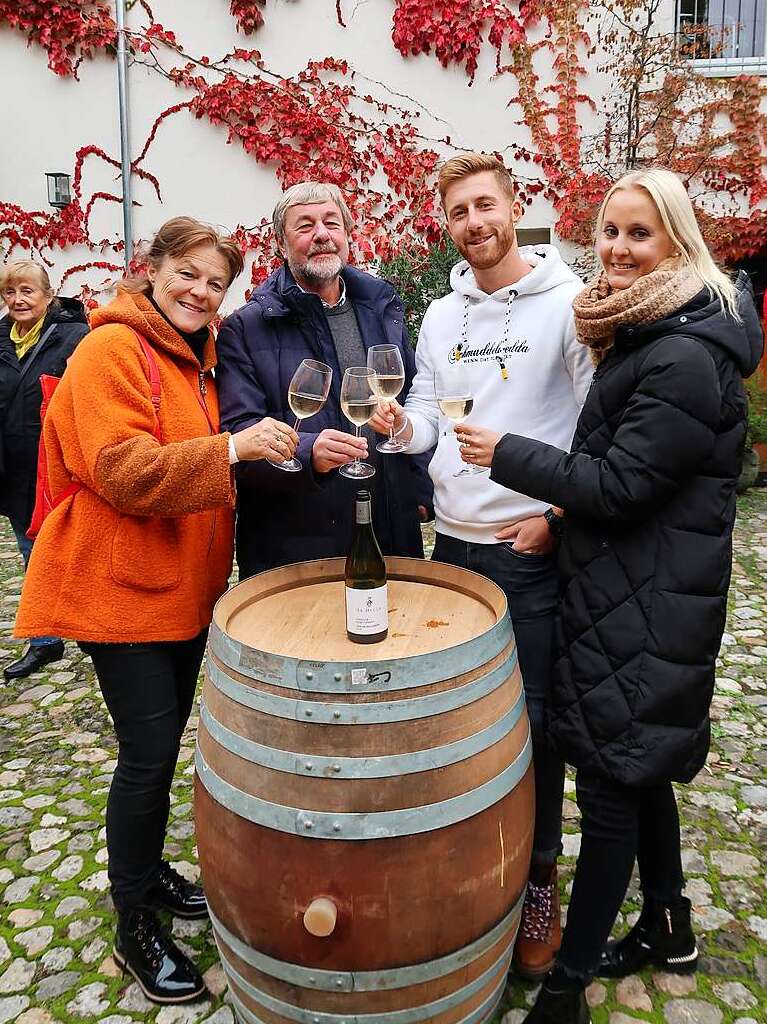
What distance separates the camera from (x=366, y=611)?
178 cm

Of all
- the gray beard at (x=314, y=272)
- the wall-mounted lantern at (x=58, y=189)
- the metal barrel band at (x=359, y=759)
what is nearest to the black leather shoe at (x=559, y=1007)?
the metal barrel band at (x=359, y=759)

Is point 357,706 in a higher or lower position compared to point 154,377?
lower

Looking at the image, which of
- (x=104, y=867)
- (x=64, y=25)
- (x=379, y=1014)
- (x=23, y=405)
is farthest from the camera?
(x=64, y=25)

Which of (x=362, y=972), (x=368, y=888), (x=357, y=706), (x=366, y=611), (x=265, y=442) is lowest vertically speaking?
(x=362, y=972)

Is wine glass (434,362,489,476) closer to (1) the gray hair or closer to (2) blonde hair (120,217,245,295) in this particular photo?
(2) blonde hair (120,217,245,295)

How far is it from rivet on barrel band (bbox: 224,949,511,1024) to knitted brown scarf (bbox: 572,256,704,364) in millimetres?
1535

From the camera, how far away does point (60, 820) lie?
3176 mm

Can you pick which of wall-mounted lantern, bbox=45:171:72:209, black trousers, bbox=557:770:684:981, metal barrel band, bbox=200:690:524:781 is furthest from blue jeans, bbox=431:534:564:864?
wall-mounted lantern, bbox=45:171:72:209

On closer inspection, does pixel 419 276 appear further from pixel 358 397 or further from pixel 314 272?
pixel 358 397

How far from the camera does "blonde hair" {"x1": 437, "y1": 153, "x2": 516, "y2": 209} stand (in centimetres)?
229

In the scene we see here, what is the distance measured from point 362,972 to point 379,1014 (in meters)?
0.13

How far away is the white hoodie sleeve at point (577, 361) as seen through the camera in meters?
2.24

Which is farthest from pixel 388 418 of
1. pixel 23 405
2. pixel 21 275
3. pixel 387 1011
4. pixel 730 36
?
pixel 730 36

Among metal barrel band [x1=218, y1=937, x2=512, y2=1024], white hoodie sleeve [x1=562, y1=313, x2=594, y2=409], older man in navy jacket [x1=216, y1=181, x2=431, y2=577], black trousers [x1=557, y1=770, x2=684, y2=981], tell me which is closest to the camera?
metal barrel band [x1=218, y1=937, x2=512, y2=1024]
